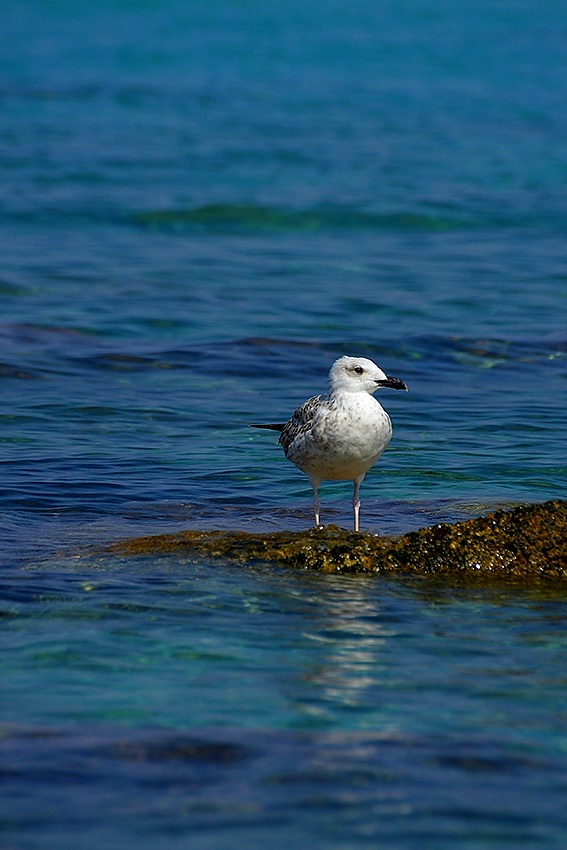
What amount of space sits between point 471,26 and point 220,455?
50587 mm

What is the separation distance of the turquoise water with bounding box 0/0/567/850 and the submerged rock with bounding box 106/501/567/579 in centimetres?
20

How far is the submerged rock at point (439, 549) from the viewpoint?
757 cm

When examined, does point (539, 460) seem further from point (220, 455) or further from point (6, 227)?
point (6, 227)

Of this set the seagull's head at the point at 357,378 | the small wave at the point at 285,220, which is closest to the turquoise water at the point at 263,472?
the small wave at the point at 285,220

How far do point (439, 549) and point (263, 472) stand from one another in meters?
2.86

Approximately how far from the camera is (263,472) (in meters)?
10.3

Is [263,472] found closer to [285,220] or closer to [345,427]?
[345,427]

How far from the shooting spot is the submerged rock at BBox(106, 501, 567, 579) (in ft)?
24.8

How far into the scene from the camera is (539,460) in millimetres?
10438

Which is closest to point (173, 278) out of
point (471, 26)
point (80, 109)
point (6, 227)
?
point (6, 227)

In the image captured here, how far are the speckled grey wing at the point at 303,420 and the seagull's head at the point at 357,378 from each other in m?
0.16

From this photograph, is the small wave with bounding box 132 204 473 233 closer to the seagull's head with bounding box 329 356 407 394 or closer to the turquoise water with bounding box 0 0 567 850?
the turquoise water with bounding box 0 0 567 850

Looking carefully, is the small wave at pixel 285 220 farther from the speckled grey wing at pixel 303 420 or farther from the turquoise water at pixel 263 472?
the speckled grey wing at pixel 303 420

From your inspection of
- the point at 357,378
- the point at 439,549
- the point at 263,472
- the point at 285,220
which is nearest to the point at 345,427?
the point at 357,378
